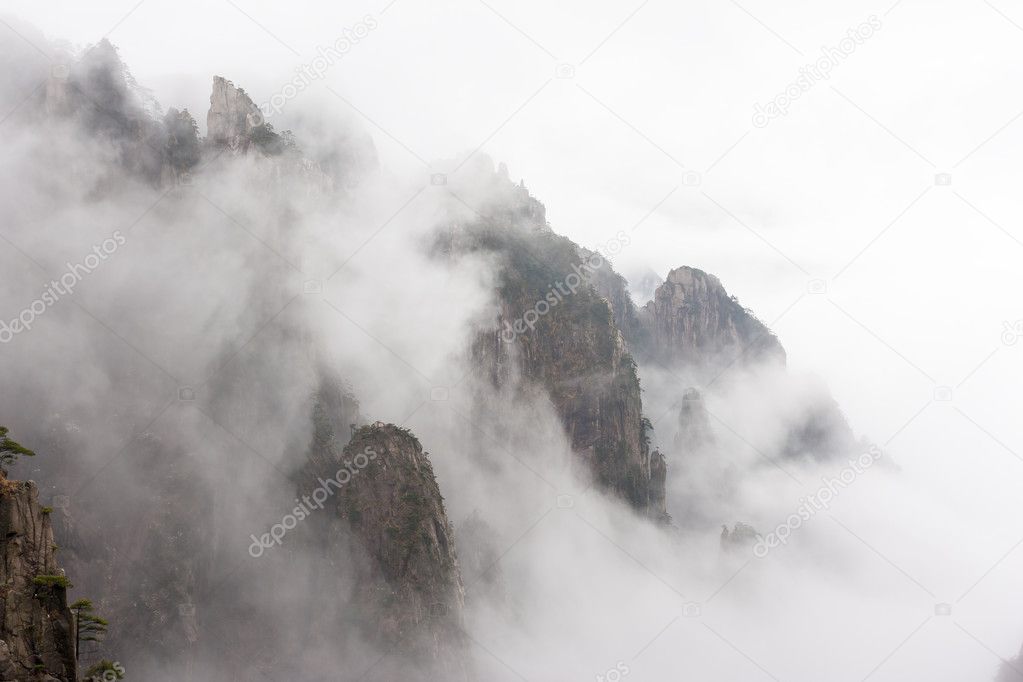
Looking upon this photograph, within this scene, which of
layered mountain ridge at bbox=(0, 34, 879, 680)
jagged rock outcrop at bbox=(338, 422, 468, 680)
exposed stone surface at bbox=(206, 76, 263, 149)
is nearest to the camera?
layered mountain ridge at bbox=(0, 34, 879, 680)

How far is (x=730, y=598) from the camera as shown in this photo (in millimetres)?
175000

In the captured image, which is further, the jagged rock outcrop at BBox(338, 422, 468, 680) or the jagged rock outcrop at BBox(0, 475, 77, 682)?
the jagged rock outcrop at BBox(338, 422, 468, 680)

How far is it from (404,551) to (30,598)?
196ft

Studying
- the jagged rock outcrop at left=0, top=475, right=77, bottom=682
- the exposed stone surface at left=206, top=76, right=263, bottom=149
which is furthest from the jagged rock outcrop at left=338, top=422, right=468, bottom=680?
the exposed stone surface at left=206, top=76, right=263, bottom=149

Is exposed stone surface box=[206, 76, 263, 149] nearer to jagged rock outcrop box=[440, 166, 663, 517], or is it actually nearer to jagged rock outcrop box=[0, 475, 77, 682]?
jagged rock outcrop box=[440, 166, 663, 517]

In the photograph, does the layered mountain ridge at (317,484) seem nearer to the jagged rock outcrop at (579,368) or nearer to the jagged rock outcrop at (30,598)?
the jagged rock outcrop at (579,368)

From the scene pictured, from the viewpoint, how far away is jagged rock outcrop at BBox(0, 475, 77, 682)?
39450 millimetres

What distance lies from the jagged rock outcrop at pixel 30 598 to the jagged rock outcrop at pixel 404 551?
5599 centimetres

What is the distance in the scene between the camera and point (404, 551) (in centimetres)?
9769

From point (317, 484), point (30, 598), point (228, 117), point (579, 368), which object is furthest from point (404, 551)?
point (228, 117)

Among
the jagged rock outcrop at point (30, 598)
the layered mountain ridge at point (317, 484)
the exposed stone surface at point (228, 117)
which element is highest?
the exposed stone surface at point (228, 117)

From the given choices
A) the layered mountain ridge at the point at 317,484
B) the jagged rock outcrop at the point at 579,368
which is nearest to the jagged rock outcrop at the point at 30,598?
the layered mountain ridge at the point at 317,484

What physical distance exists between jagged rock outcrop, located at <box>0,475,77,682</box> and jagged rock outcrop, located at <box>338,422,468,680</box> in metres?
56.0

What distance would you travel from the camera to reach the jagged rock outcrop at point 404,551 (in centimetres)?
9431
